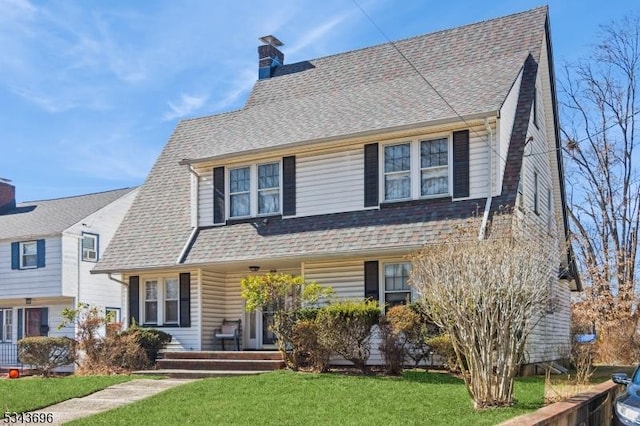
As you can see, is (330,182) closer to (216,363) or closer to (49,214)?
(216,363)

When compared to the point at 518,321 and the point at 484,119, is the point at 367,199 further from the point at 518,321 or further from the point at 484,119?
the point at 518,321

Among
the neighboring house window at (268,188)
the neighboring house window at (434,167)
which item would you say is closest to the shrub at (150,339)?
the neighboring house window at (268,188)

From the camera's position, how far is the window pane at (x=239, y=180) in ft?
59.2

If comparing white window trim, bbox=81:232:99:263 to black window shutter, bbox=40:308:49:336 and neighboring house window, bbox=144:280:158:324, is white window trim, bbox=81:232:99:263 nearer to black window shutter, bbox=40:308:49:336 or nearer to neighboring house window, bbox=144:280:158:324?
black window shutter, bbox=40:308:49:336

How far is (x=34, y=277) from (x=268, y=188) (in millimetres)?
13620

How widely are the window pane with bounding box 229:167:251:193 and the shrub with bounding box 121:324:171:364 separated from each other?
158 inches

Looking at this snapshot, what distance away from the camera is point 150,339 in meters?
17.0

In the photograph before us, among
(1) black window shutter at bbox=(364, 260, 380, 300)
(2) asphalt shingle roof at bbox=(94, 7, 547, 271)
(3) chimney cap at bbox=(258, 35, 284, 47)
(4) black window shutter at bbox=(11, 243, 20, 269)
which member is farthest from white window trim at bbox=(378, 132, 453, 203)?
(4) black window shutter at bbox=(11, 243, 20, 269)

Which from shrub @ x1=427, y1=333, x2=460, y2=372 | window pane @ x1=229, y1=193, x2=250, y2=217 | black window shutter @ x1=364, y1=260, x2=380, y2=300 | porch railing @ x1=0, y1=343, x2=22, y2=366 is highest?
window pane @ x1=229, y1=193, x2=250, y2=217

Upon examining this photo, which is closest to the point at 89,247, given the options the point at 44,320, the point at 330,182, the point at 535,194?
the point at 44,320

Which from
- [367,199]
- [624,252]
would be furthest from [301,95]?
[624,252]

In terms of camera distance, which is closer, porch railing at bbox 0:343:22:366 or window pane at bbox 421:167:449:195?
window pane at bbox 421:167:449:195

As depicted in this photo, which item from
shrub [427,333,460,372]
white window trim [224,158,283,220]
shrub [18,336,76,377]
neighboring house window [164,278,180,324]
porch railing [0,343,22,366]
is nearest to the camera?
shrub [427,333,460,372]

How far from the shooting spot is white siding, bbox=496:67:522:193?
49.3 ft
